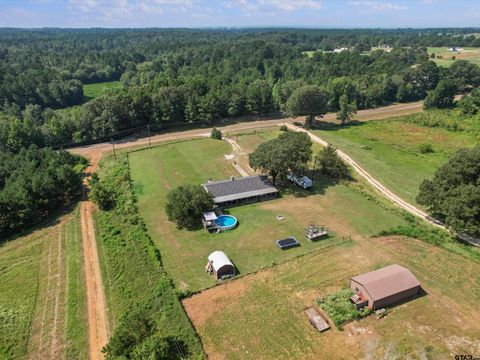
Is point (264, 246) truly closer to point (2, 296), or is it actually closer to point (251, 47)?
point (2, 296)

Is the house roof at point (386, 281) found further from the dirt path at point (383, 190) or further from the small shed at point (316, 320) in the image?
the dirt path at point (383, 190)

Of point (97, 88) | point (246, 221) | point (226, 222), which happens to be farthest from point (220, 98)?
point (97, 88)

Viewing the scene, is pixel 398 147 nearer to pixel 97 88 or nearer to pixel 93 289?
pixel 93 289

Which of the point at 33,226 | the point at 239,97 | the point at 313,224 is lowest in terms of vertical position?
the point at 33,226

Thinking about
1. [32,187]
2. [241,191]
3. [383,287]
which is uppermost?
[32,187]

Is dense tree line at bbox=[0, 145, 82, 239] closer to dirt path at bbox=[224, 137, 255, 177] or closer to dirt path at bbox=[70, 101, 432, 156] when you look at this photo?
dirt path at bbox=[70, 101, 432, 156]

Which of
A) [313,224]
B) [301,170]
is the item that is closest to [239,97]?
[301,170]

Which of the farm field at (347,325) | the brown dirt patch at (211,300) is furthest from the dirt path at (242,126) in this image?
the farm field at (347,325)
